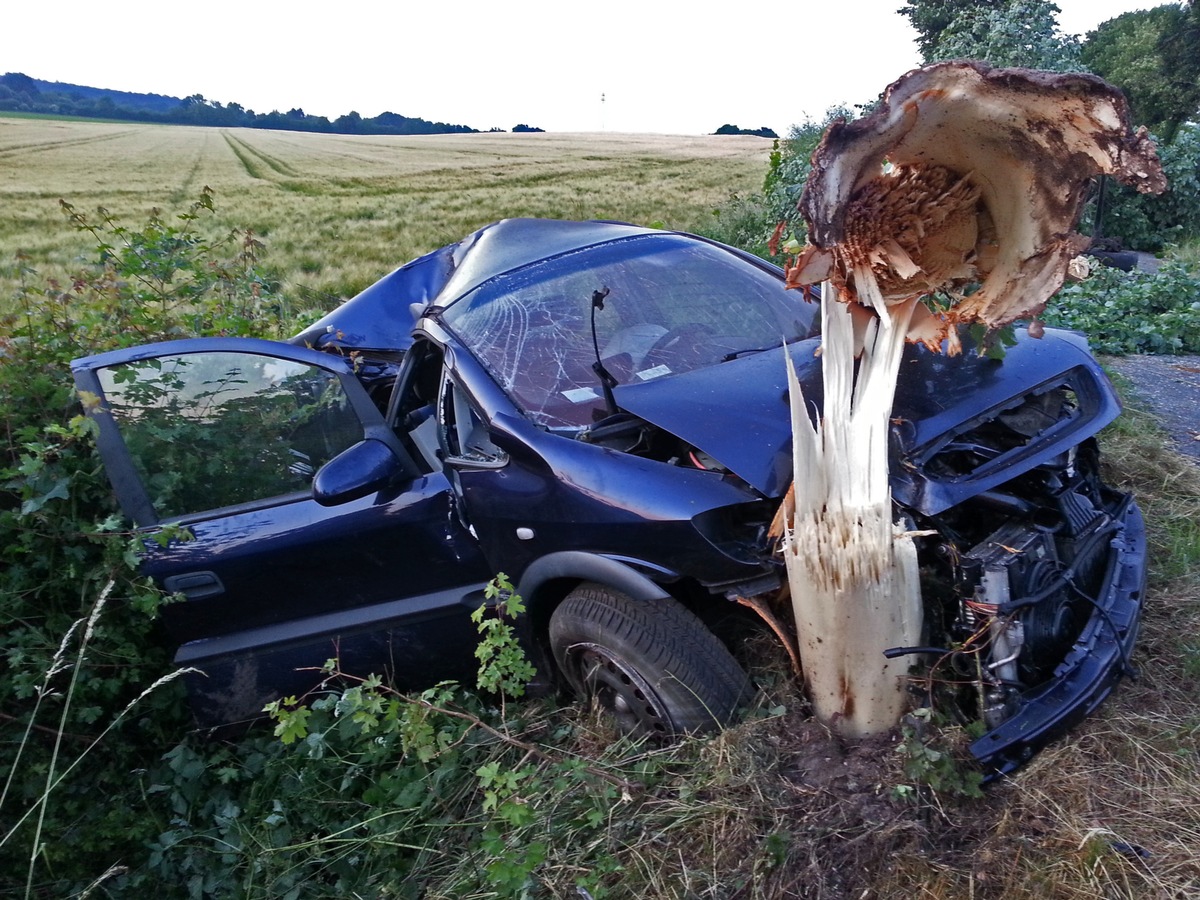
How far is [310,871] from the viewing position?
2.70 m

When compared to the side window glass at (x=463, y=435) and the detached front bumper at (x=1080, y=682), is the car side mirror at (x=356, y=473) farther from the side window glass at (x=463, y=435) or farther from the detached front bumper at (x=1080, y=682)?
the detached front bumper at (x=1080, y=682)

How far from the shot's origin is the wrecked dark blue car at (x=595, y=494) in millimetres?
2400

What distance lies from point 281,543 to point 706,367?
1595mm

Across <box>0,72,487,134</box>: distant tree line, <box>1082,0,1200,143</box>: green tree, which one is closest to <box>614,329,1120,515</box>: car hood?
<box>1082,0,1200,143</box>: green tree

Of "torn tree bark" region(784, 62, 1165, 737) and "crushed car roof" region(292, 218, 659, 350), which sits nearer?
"torn tree bark" region(784, 62, 1165, 737)

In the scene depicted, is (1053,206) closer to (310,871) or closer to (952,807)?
(952,807)

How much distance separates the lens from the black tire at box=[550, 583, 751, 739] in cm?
248

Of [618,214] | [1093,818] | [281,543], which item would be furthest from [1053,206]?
[618,214]

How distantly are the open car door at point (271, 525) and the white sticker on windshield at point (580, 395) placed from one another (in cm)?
52

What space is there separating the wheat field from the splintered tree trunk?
720 centimetres

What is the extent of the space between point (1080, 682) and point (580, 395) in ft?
5.56

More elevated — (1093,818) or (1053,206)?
(1053,206)

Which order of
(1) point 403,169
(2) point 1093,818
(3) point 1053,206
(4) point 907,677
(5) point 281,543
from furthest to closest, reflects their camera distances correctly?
(1) point 403,169 → (5) point 281,543 → (3) point 1053,206 → (4) point 907,677 → (2) point 1093,818

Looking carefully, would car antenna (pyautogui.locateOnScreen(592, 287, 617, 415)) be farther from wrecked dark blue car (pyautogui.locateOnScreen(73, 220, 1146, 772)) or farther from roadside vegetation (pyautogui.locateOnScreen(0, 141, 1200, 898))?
roadside vegetation (pyautogui.locateOnScreen(0, 141, 1200, 898))
